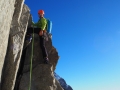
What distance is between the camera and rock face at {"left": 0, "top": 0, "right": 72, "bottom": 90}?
14094mm

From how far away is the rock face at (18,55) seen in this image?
1409 cm

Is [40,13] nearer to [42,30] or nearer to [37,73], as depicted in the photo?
[42,30]

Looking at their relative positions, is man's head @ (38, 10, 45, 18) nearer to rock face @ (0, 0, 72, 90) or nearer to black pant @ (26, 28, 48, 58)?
rock face @ (0, 0, 72, 90)

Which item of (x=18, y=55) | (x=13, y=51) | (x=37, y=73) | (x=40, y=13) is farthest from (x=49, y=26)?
(x=13, y=51)

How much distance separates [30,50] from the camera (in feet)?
62.4

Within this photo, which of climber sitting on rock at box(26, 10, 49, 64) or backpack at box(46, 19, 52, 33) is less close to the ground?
backpack at box(46, 19, 52, 33)

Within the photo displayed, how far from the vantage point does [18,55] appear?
1603 cm

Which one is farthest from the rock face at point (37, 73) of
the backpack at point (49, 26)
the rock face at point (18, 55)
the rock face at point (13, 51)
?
the rock face at point (13, 51)

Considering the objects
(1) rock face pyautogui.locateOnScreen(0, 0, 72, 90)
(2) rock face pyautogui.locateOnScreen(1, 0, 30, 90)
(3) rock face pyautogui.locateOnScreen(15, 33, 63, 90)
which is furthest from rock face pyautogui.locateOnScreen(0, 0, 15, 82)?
(3) rock face pyautogui.locateOnScreen(15, 33, 63, 90)

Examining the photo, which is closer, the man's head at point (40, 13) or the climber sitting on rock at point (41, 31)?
the climber sitting on rock at point (41, 31)

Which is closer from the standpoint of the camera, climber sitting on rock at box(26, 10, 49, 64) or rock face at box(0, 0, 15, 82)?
rock face at box(0, 0, 15, 82)

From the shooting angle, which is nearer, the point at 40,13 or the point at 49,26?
the point at 40,13

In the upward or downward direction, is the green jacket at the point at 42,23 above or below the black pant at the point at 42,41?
above

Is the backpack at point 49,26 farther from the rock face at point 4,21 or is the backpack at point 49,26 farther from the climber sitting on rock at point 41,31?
the rock face at point 4,21
